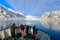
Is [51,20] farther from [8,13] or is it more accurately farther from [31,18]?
[8,13]

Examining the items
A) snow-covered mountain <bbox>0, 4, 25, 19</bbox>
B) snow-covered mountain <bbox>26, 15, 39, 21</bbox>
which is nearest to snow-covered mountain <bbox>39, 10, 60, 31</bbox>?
snow-covered mountain <bbox>26, 15, 39, 21</bbox>

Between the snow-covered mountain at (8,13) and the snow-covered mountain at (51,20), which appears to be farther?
the snow-covered mountain at (8,13)

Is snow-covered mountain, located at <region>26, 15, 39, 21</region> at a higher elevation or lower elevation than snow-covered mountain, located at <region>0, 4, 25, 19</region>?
lower

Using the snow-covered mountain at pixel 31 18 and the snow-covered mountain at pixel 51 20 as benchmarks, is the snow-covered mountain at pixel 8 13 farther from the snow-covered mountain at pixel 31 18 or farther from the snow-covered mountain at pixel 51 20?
the snow-covered mountain at pixel 51 20

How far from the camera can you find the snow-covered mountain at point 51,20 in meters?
3.45

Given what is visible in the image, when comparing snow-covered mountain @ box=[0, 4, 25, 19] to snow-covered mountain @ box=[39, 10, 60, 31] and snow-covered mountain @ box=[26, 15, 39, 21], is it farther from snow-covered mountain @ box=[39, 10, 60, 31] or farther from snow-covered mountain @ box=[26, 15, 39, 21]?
snow-covered mountain @ box=[39, 10, 60, 31]

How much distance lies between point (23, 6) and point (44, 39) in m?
1.05

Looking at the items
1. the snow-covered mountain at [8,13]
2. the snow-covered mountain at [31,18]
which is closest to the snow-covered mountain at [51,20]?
the snow-covered mountain at [31,18]

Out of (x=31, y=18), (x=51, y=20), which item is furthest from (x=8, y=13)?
(x=51, y=20)

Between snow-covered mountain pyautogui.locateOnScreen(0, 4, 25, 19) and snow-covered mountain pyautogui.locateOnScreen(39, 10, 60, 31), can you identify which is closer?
snow-covered mountain pyautogui.locateOnScreen(39, 10, 60, 31)

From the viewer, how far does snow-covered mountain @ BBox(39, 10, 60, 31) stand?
11.3ft

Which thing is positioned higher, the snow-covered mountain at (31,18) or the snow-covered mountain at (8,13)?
the snow-covered mountain at (8,13)

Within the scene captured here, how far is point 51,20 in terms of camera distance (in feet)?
11.5

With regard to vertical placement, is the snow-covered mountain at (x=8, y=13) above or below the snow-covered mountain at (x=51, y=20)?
above
